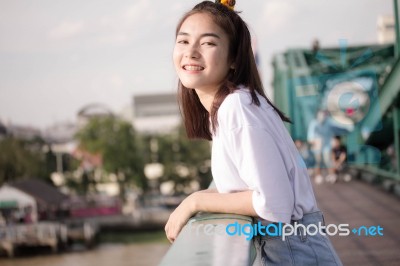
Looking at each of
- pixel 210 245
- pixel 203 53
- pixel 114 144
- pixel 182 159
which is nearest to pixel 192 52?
pixel 203 53

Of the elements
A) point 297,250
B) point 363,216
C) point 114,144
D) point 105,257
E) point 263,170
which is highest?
point 263,170

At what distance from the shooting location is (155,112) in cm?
4419

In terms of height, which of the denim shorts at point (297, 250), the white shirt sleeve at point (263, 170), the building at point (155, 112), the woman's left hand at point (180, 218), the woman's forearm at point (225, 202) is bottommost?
the building at point (155, 112)

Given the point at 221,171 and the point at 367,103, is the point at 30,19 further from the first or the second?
the point at 221,171

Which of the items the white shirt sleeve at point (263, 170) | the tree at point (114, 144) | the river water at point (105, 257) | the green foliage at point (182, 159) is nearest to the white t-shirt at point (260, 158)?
the white shirt sleeve at point (263, 170)

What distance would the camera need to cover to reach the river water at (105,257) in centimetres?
2291

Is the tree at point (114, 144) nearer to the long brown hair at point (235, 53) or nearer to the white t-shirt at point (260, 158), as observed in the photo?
the long brown hair at point (235, 53)

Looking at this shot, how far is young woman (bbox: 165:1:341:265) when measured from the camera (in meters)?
0.87

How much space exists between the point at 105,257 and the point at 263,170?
77.7ft

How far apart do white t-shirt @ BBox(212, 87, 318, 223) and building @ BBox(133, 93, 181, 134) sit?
37.8 meters

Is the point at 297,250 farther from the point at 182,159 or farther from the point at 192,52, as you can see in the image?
the point at 182,159

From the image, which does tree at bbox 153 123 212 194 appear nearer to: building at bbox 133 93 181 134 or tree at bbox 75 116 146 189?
tree at bbox 75 116 146 189

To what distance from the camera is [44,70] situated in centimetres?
4828

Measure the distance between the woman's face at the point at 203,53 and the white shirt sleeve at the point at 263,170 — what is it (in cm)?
17
